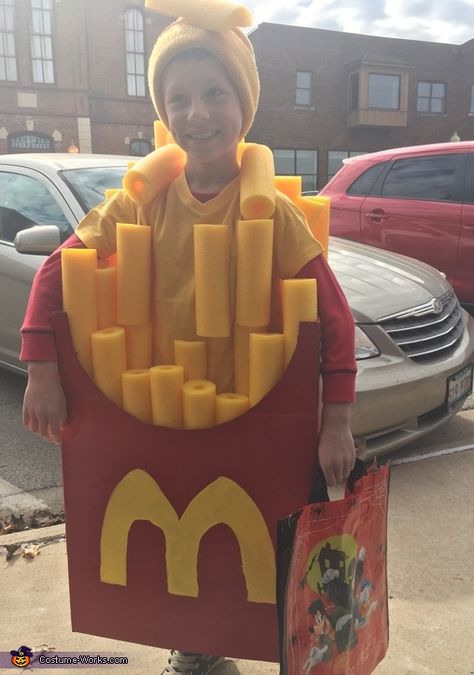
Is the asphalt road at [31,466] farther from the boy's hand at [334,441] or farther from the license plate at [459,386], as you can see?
the boy's hand at [334,441]

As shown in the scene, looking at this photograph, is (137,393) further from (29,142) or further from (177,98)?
(29,142)

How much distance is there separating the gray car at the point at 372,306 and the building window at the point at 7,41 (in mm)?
20945

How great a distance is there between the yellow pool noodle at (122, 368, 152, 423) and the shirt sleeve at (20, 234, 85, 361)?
7.6 inches

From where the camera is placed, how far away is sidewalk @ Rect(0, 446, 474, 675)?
193cm

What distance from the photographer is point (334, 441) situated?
1.47 m

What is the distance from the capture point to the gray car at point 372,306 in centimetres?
301

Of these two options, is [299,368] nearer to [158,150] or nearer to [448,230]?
[158,150]

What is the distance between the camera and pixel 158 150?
159cm

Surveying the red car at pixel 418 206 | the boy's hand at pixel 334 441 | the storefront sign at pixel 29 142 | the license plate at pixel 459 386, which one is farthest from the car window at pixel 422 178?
the storefront sign at pixel 29 142

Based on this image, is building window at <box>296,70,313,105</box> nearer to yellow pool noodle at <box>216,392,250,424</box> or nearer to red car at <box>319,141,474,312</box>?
red car at <box>319,141,474,312</box>

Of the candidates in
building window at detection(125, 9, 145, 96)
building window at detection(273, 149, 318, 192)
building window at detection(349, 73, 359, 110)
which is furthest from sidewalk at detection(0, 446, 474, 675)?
building window at detection(349, 73, 359, 110)

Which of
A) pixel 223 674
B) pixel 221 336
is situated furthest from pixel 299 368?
pixel 223 674

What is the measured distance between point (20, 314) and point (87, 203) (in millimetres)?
782

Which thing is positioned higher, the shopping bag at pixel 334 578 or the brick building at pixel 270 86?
the brick building at pixel 270 86
